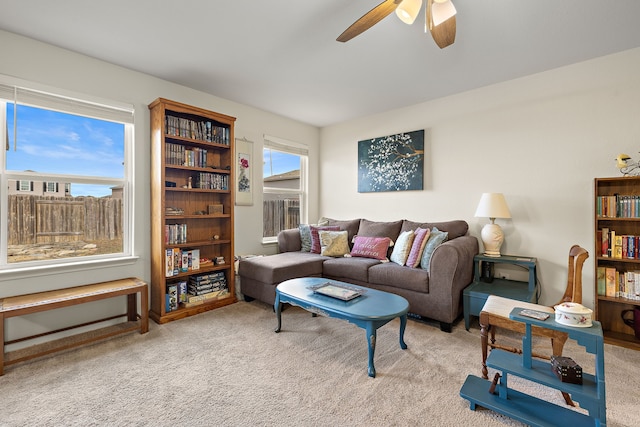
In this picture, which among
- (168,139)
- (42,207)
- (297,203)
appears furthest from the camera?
(297,203)

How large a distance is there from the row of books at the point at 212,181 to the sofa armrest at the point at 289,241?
107 centimetres

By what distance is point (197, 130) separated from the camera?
3.19 metres

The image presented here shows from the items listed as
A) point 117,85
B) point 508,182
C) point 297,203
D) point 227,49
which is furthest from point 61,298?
point 508,182

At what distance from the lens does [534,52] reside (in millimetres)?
2555

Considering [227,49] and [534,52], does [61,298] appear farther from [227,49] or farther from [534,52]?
[534,52]

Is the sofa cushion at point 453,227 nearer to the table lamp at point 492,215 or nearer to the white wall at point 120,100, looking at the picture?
the table lamp at point 492,215

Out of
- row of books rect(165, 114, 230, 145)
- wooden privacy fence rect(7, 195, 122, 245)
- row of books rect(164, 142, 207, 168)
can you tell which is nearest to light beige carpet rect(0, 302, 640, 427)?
wooden privacy fence rect(7, 195, 122, 245)

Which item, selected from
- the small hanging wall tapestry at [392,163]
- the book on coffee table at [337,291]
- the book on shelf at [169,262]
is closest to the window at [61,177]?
the book on shelf at [169,262]

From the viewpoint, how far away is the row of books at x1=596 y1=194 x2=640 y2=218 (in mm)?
2354

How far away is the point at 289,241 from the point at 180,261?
1450mm

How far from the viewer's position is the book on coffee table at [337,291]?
2225 mm

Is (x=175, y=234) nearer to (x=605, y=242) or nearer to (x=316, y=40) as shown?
(x=316, y=40)

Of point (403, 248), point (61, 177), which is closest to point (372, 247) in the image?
point (403, 248)

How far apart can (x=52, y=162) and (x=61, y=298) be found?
120cm
